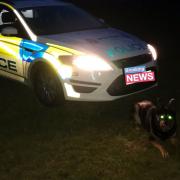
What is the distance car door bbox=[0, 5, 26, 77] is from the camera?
6.44 metres

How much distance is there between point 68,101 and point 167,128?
2.39 meters

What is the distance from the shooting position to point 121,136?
5.14 meters

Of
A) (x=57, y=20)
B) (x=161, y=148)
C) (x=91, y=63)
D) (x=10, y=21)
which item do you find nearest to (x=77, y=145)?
(x=161, y=148)

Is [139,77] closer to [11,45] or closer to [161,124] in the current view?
[161,124]

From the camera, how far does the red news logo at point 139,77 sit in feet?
19.3

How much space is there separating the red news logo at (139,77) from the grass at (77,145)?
486 millimetres

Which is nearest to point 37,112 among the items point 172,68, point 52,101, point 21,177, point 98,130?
point 52,101

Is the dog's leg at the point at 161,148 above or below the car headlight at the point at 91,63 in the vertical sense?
below

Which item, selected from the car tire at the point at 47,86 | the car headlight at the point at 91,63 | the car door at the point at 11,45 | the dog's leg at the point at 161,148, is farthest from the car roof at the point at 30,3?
the dog's leg at the point at 161,148

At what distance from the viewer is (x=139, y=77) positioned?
19.8ft

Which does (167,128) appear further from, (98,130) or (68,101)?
(68,101)

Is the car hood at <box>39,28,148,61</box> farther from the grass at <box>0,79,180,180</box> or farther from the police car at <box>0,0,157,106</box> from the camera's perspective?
the grass at <box>0,79,180,180</box>

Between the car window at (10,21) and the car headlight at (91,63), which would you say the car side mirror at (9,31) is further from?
the car headlight at (91,63)

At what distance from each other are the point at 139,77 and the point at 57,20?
1.88 m
